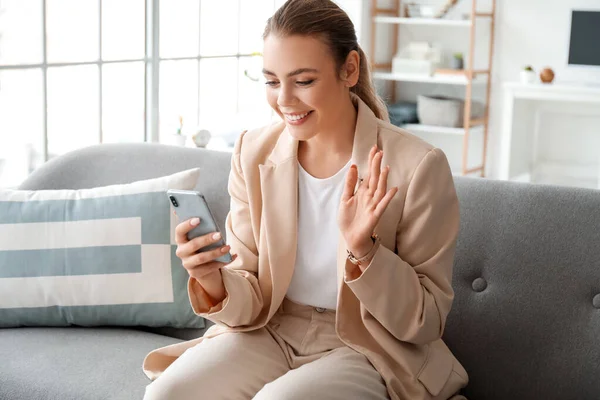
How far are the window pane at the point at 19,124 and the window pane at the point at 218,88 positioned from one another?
131 cm

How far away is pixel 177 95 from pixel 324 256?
2.65 meters

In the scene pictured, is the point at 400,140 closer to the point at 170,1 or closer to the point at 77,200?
the point at 77,200

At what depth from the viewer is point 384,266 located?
158 centimetres

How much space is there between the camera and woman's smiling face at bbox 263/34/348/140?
5.62 ft

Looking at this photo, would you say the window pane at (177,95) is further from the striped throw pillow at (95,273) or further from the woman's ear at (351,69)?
the woman's ear at (351,69)

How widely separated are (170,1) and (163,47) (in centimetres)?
24

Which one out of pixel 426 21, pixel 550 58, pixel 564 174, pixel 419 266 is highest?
pixel 426 21

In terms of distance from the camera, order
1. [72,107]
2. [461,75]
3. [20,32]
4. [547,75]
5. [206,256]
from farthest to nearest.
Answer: [461,75] < [547,75] < [72,107] < [20,32] < [206,256]

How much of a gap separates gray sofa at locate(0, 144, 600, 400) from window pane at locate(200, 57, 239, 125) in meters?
2.60

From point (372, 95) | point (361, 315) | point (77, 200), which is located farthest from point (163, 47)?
point (361, 315)

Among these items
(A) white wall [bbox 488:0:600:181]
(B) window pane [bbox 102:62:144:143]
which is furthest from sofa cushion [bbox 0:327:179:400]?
(A) white wall [bbox 488:0:600:181]

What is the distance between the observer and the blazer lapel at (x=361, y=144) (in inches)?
67.5

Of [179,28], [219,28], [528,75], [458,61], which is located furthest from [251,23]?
[528,75]

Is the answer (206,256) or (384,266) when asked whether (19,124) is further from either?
(384,266)
